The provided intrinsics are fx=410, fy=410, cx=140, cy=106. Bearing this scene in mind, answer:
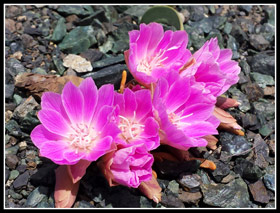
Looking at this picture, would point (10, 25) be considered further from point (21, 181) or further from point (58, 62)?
point (21, 181)

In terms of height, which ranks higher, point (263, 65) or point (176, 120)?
point (176, 120)

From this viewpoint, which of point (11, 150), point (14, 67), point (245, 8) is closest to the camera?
point (11, 150)

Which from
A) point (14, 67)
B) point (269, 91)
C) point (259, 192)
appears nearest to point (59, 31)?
point (14, 67)

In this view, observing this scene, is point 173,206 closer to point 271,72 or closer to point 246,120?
point 246,120

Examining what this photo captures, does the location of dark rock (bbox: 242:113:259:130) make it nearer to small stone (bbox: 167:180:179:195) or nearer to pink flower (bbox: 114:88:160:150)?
small stone (bbox: 167:180:179:195)

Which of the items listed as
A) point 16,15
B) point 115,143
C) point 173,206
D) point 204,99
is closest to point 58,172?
point 115,143

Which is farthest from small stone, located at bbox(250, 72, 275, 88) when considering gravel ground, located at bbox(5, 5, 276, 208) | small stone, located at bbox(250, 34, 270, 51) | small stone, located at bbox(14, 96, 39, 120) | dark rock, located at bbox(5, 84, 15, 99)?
dark rock, located at bbox(5, 84, 15, 99)

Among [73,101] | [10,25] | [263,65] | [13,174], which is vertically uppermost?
[73,101]
